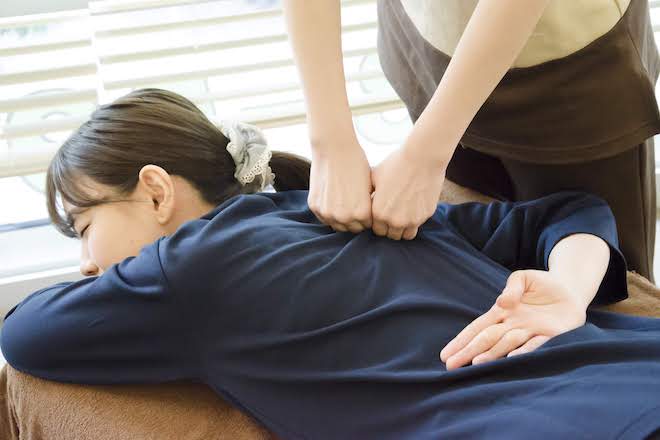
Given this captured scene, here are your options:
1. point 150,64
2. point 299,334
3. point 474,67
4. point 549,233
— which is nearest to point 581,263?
point 549,233

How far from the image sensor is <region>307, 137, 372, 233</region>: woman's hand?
1.04 metres

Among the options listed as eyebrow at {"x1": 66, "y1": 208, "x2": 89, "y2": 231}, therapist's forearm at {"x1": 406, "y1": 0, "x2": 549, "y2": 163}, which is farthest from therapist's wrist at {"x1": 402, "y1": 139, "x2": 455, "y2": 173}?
eyebrow at {"x1": 66, "y1": 208, "x2": 89, "y2": 231}

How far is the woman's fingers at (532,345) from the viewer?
35.4 inches

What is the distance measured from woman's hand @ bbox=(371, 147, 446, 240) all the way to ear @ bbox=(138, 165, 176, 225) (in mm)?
290

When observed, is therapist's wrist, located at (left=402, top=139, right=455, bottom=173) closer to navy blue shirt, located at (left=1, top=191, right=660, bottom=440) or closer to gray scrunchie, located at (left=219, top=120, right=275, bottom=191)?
navy blue shirt, located at (left=1, top=191, right=660, bottom=440)

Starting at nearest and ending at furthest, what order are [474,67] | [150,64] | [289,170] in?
[474,67] → [289,170] → [150,64]

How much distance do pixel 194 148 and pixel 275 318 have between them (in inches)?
12.5

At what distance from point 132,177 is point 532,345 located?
1.92 feet

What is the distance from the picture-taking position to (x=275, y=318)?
954mm

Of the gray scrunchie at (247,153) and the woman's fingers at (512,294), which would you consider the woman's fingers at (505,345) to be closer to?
the woman's fingers at (512,294)

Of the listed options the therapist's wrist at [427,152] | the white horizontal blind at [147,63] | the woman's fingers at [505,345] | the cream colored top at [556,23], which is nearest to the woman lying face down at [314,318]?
the woman's fingers at [505,345]

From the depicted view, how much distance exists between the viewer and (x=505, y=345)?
901mm

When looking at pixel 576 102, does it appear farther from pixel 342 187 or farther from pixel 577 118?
pixel 342 187

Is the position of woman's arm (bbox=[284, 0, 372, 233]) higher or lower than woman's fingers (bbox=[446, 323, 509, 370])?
higher
